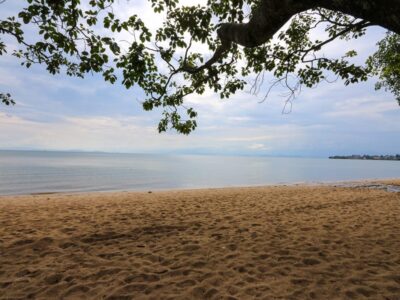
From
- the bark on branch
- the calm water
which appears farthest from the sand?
the calm water

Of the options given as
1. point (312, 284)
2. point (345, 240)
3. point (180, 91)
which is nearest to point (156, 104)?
point (180, 91)

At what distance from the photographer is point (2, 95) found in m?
7.43

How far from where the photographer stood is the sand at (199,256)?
401 cm

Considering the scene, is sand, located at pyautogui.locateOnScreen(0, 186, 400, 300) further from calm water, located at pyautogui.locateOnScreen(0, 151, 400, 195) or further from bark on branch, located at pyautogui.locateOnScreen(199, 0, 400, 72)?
calm water, located at pyautogui.locateOnScreen(0, 151, 400, 195)

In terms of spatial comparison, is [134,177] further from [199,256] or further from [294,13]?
[294,13]

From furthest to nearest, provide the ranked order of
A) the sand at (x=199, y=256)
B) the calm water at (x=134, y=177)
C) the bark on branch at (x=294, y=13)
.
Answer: the calm water at (x=134, y=177) < the sand at (x=199, y=256) < the bark on branch at (x=294, y=13)

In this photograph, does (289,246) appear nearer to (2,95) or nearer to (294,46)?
(294,46)

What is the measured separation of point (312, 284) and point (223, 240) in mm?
2519

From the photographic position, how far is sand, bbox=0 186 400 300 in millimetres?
4012

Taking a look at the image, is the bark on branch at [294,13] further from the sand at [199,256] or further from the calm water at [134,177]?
the calm water at [134,177]

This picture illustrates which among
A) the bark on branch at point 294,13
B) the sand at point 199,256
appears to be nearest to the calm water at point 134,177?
the sand at point 199,256

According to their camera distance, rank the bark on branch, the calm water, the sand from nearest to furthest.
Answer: the bark on branch, the sand, the calm water

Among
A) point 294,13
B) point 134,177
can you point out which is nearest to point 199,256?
point 294,13

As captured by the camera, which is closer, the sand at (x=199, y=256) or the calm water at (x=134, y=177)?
the sand at (x=199, y=256)
